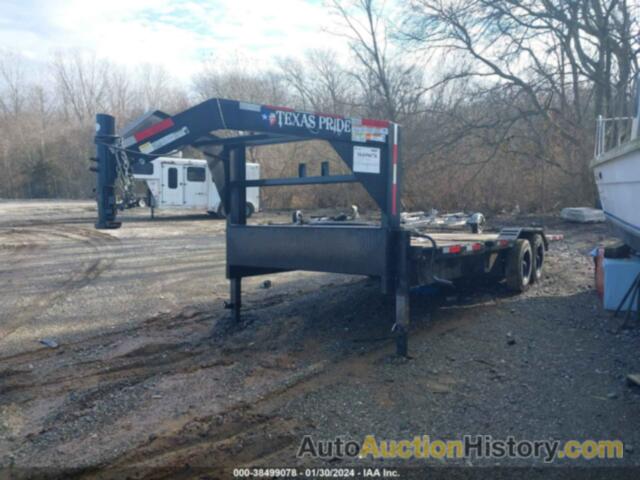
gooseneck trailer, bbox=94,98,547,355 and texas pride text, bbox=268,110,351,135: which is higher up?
texas pride text, bbox=268,110,351,135

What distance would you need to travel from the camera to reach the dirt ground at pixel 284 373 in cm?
374

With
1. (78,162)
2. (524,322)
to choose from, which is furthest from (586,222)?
(78,162)

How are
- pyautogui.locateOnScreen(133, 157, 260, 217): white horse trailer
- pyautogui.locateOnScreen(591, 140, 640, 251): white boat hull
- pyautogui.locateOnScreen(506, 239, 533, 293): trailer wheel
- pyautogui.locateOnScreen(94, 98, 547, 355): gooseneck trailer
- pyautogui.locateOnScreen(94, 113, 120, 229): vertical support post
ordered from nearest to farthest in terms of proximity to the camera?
pyautogui.locateOnScreen(94, 98, 547, 355): gooseneck trailer, pyautogui.locateOnScreen(94, 113, 120, 229): vertical support post, pyautogui.locateOnScreen(591, 140, 640, 251): white boat hull, pyautogui.locateOnScreen(506, 239, 533, 293): trailer wheel, pyautogui.locateOnScreen(133, 157, 260, 217): white horse trailer

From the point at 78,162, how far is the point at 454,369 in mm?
50910

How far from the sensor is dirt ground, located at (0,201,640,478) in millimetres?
3736

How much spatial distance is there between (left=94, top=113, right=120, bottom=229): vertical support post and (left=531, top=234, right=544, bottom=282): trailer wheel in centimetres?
571

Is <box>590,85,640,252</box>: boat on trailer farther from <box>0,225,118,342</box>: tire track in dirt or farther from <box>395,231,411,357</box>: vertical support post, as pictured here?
<box>0,225,118,342</box>: tire track in dirt

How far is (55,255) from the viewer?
12.6 m

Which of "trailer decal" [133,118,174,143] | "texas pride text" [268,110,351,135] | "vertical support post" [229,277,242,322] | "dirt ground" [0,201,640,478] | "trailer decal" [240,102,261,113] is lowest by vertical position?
"dirt ground" [0,201,640,478]

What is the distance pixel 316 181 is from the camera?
580cm

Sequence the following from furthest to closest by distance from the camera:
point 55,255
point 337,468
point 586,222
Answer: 1. point 586,222
2. point 55,255
3. point 337,468

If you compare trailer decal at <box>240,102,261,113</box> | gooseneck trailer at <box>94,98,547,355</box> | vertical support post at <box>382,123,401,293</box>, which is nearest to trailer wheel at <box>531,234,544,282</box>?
gooseneck trailer at <box>94,98,547,355</box>

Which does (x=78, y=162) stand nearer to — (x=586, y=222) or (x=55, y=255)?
(x=55, y=255)

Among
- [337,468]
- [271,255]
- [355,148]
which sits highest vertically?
[355,148]
